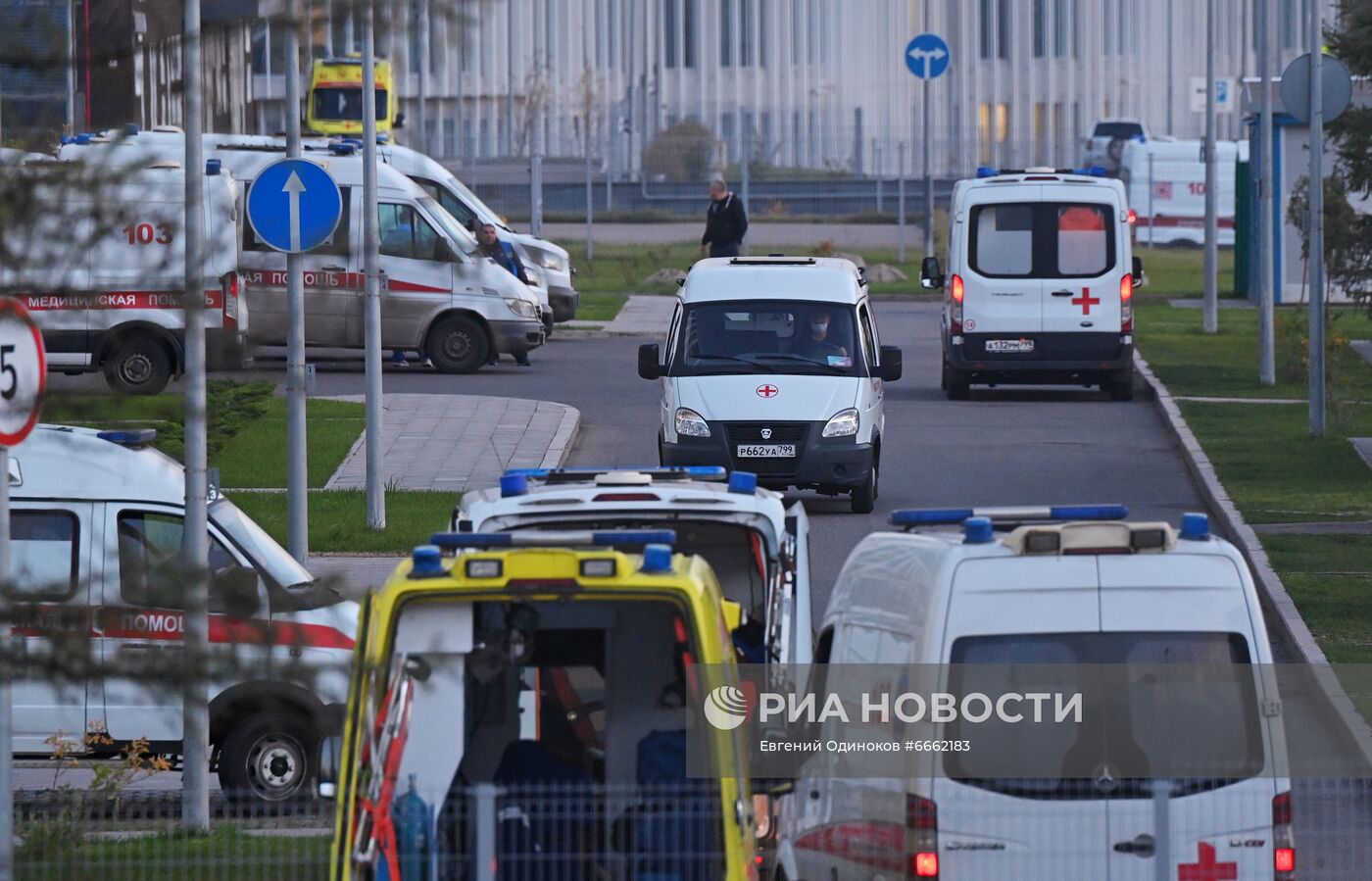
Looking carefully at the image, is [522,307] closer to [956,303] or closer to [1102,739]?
[956,303]

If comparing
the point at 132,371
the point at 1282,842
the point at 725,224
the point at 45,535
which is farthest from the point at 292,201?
the point at 725,224

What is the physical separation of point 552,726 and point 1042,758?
1.78m

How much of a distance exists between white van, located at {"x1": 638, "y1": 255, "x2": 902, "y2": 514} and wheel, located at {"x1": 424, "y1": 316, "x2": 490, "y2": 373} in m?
7.47

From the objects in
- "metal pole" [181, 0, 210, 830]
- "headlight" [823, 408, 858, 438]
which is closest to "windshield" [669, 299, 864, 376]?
"headlight" [823, 408, 858, 438]

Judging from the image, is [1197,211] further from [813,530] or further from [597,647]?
[597,647]

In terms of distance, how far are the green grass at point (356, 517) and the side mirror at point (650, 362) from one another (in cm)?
190

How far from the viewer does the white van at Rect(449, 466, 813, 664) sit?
8.58m

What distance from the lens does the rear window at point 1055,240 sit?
25.0 meters

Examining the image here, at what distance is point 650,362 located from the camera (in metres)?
18.4

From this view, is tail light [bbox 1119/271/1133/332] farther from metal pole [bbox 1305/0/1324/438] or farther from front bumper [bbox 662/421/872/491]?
front bumper [bbox 662/421/872/491]

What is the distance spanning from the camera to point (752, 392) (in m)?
18.1

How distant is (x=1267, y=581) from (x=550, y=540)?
29.0 feet

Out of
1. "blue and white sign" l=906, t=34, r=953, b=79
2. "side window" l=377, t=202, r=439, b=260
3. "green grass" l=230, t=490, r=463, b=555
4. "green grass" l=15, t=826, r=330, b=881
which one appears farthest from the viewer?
"blue and white sign" l=906, t=34, r=953, b=79

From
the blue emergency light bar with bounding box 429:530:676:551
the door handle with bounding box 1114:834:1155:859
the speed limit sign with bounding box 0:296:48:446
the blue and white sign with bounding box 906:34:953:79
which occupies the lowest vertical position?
the door handle with bounding box 1114:834:1155:859
